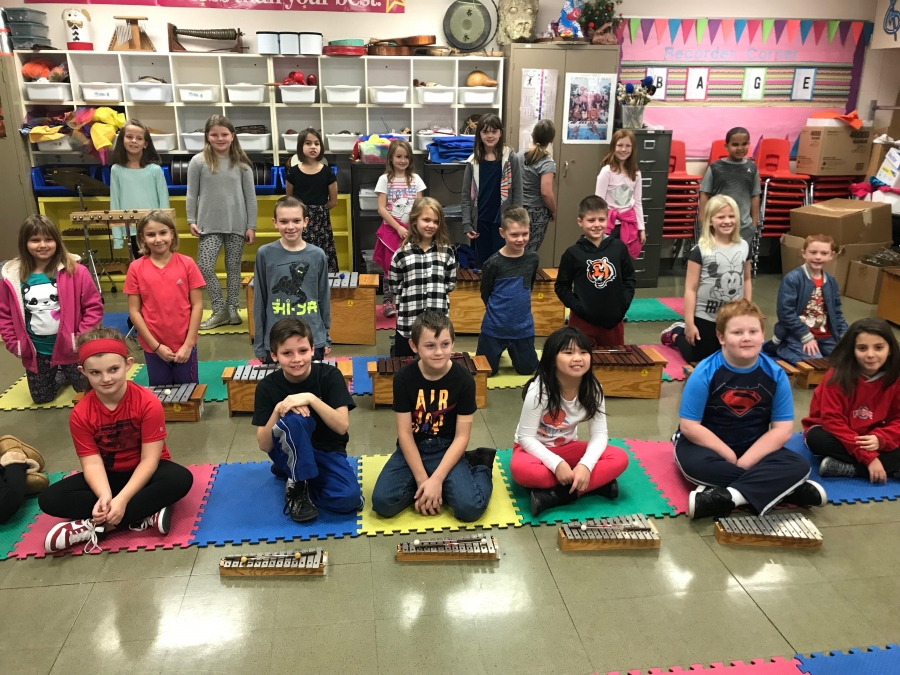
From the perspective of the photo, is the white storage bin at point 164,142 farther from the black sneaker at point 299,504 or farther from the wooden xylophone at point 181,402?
the black sneaker at point 299,504

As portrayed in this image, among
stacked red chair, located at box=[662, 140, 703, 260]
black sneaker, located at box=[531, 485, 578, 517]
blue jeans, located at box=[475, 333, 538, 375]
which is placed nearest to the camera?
black sneaker, located at box=[531, 485, 578, 517]

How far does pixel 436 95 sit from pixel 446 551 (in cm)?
516

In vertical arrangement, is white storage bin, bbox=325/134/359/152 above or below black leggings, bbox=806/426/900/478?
above

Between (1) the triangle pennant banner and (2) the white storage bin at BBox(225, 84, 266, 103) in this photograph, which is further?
(1) the triangle pennant banner

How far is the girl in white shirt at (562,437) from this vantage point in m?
2.95

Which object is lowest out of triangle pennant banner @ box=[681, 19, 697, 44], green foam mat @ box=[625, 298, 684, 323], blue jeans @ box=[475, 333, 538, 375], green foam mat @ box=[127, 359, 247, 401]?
green foam mat @ box=[127, 359, 247, 401]

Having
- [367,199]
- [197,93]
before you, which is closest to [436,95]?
[367,199]

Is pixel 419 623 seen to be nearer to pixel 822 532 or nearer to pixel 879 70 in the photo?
pixel 822 532

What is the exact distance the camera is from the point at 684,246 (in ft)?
25.1

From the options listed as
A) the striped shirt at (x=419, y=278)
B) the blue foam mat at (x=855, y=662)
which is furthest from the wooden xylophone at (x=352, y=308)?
the blue foam mat at (x=855, y=662)

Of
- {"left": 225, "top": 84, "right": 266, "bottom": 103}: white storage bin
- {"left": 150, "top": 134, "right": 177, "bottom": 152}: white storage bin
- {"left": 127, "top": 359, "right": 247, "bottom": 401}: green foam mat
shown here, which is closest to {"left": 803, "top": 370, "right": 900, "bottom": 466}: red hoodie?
{"left": 127, "top": 359, "right": 247, "bottom": 401}: green foam mat

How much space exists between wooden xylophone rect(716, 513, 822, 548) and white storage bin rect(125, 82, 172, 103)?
19.7 feet

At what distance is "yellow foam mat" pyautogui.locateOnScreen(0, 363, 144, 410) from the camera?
4148 millimetres

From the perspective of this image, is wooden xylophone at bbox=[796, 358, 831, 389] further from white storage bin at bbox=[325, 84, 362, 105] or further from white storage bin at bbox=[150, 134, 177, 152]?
white storage bin at bbox=[150, 134, 177, 152]
